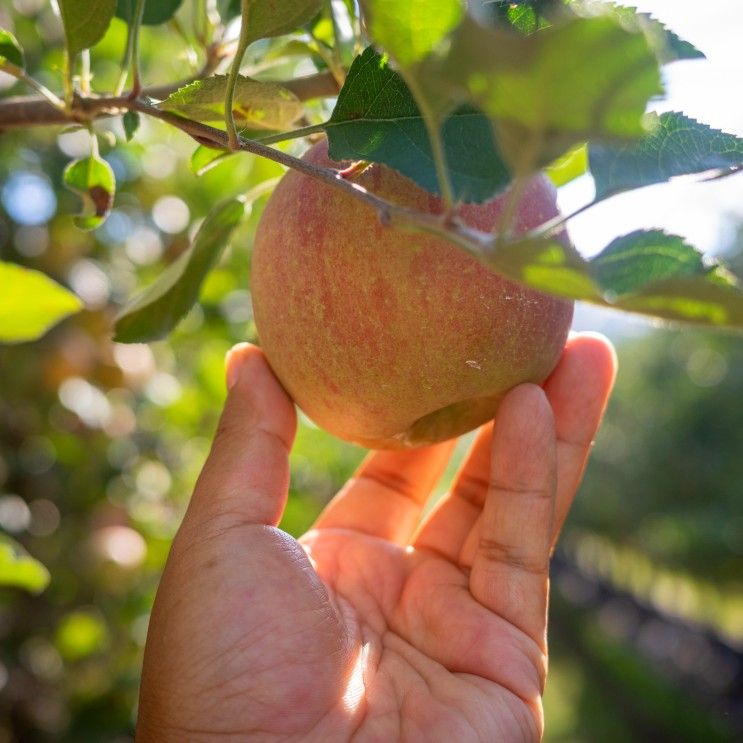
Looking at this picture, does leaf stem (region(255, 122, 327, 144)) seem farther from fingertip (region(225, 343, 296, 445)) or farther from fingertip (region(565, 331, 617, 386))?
fingertip (region(565, 331, 617, 386))

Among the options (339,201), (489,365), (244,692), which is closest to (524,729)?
(244,692)

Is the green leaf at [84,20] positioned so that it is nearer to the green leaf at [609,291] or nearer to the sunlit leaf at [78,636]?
the green leaf at [609,291]

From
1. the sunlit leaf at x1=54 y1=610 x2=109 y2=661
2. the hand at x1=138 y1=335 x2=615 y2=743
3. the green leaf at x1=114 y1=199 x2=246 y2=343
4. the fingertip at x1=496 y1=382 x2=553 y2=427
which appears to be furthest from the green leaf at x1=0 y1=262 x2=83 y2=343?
the sunlit leaf at x1=54 y1=610 x2=109 y2=661

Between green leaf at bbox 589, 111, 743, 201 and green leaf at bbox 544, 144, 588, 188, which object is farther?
green leaf at bbox 544, 144, 588, 188

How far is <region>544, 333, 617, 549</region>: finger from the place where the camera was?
3.03 ft

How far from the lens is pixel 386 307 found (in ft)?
1.96

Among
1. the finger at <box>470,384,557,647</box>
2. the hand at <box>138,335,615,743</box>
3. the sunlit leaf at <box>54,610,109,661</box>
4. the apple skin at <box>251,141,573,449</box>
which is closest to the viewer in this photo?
the apple skin at <box>251,141,573,449</box>

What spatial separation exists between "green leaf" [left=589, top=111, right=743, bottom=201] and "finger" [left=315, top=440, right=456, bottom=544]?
2.03ft

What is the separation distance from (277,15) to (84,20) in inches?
7.2

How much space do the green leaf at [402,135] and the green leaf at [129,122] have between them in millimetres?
183

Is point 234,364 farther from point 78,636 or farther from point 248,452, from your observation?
point 78,636

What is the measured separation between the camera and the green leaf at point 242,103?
1.79 ft

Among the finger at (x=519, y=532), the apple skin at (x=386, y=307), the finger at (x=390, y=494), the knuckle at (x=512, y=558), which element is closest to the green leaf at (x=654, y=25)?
the apple skin at (x=386, y=307)

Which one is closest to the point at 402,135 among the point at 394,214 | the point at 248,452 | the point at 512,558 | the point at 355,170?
the point at 355,170
